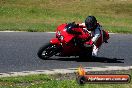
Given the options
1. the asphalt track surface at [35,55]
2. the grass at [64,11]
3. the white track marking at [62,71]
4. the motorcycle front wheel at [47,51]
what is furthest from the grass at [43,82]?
the grass at [64,11]

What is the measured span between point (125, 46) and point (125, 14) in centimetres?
1482

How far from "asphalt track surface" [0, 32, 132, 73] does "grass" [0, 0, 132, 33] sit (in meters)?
7.09

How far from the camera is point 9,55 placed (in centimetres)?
1273

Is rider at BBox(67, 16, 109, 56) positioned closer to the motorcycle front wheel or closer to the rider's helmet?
the rider's helmet

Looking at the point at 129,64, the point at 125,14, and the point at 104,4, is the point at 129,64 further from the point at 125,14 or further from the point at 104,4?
the point at 104,4

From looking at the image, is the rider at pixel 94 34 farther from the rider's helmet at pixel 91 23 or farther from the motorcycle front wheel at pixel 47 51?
the motorcycle front wheel at pixel 47 51

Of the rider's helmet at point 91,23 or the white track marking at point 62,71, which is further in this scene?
the rider's helmet at point 91,23

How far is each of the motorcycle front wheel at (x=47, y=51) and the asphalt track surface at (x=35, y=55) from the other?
13 centimetres

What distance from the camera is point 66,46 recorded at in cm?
1249

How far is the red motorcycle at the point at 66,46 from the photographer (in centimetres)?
1235

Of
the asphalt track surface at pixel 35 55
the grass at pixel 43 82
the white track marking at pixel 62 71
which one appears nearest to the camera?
the grass at pixel 43 82

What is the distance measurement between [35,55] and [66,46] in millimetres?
980

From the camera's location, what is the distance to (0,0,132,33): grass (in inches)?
1005

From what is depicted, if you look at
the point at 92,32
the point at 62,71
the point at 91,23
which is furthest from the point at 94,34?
the point at 62,71
